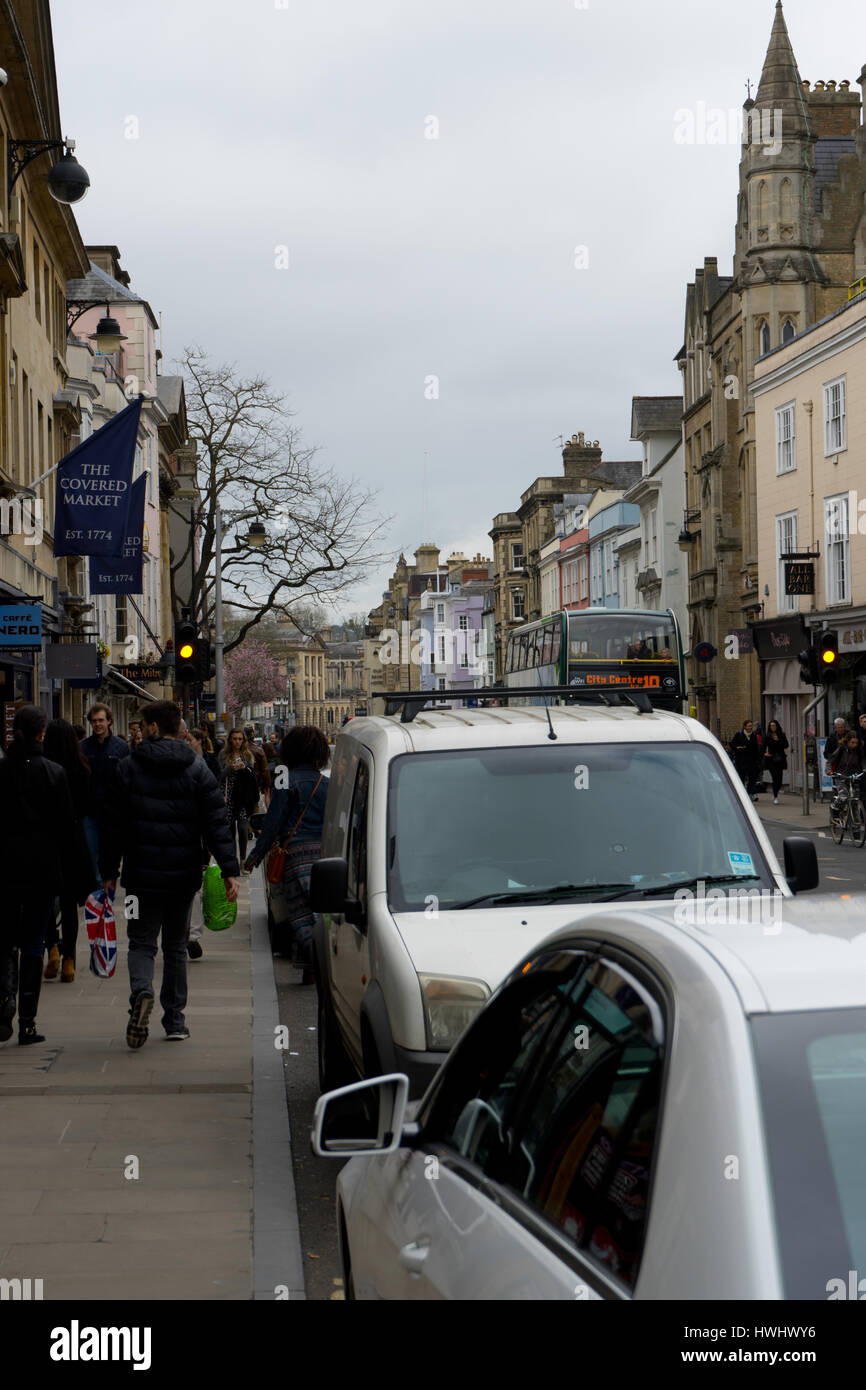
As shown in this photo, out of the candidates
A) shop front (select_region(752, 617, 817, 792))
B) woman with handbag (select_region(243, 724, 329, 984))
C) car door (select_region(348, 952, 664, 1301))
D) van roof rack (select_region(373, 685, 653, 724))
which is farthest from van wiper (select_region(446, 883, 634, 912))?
shop front (select_region(752, 617, 817, 792))

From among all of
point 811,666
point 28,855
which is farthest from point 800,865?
point 811,666

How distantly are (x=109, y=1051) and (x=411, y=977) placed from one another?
4.29 m

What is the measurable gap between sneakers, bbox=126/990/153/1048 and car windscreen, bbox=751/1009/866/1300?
7.65 metres

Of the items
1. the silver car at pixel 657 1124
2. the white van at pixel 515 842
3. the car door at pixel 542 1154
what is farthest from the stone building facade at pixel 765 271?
the silver car at pixel 657 1124

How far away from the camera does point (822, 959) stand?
8.21ft

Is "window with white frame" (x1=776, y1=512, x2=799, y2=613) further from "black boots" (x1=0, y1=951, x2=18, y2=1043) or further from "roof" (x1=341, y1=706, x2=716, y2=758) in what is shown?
"roof" (x1=341, y1=706, x2=716, y2=758)

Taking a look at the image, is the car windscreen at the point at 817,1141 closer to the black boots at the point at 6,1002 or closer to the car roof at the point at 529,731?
the car roof at the point at 529,731

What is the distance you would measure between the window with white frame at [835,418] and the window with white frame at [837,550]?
1.30 m

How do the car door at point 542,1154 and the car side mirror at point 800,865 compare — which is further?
the car side mirror at point 800,865

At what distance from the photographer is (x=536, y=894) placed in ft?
21.4

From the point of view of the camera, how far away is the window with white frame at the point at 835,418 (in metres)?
41.6

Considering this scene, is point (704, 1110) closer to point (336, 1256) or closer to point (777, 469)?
point (336, 1256)
